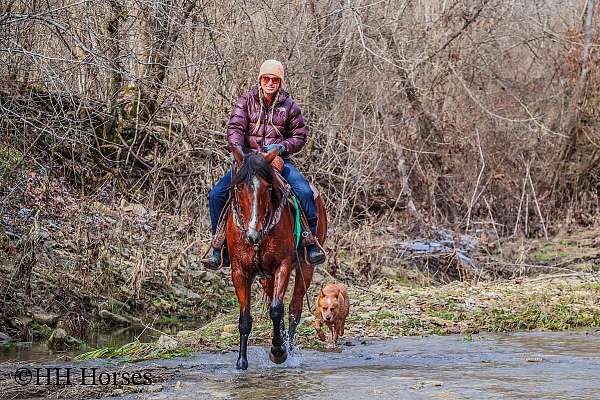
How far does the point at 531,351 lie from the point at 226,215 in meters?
3.69

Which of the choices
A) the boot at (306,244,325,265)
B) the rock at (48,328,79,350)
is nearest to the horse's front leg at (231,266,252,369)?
the boot at (306,244,325,265)

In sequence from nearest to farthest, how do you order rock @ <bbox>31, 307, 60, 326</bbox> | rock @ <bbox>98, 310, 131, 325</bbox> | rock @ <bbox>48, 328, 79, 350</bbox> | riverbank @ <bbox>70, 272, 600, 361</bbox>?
1. riverbank @ <bbox>70, 272, 600, 361</bbox>
2. rock @ <bbox>48, 328, 79, 350</bbox>
3. rock @ <bbox>31, 307, 60, 326</bbox>
4. rock @ <bbox>98, 310, 131, 325</bbox>

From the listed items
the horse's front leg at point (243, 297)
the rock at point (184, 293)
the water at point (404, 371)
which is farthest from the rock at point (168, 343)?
the rock at point (184, 293)

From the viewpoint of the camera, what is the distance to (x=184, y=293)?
1653cm

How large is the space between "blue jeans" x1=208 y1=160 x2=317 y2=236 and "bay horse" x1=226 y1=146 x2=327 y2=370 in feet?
1.05

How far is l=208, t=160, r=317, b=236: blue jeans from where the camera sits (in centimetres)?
1049

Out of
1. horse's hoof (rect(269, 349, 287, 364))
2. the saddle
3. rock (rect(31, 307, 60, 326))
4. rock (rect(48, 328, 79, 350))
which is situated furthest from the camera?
rock (rect(31, 307, 60, 326))

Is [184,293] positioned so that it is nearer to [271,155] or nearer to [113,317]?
[113,317]

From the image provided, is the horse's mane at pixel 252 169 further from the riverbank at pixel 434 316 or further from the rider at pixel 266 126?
the riverbank at pixel 434 316

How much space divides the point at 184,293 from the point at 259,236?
7298 mm

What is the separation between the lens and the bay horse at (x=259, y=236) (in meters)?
9.51

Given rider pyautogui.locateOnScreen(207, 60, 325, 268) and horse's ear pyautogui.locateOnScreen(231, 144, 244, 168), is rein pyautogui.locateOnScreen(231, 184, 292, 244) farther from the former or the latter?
rider pyautogui.locateOnScreen(207, 60, 325, 268)

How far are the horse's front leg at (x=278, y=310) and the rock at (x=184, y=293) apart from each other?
6458 mm

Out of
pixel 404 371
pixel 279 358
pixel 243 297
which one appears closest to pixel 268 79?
pixel 243 297
